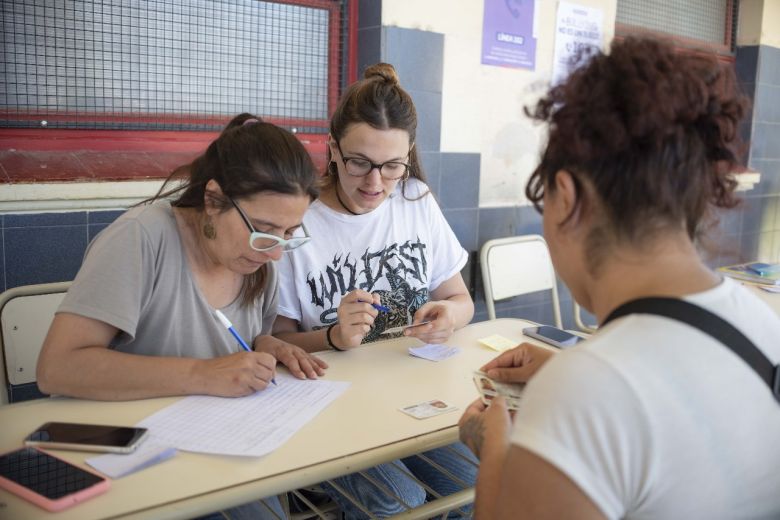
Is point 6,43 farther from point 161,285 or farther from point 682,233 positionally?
point 682,233

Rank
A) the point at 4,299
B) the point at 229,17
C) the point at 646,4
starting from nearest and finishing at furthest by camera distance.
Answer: the point at 4,299 → the point at 229,17 → the point at 646,4

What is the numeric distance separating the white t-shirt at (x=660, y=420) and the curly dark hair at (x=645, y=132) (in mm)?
140

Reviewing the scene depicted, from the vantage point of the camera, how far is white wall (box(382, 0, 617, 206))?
11.9ft

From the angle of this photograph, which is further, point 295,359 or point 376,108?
point 376,108

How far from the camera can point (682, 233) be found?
3.26 ft

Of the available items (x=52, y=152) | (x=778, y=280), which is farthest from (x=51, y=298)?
(x=778, y=280)

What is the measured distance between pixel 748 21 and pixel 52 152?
509 centimetres

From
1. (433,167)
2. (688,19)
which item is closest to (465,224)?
(433,167)

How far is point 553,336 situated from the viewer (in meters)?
2.16

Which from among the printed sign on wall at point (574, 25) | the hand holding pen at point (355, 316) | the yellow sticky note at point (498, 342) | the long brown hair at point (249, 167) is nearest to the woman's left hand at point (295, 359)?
the hand holding pen at point (355, 316)

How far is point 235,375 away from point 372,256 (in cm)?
82

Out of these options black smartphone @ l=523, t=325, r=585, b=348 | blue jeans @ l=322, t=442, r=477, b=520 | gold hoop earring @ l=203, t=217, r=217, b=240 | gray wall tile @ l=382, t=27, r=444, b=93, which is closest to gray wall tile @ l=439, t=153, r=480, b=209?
gray wall tile @ l=382, t=27, r=444, b=93

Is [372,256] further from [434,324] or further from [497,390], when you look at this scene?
[497,390]

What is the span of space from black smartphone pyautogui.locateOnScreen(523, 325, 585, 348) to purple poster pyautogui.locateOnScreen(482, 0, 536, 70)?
2088 millimetres
